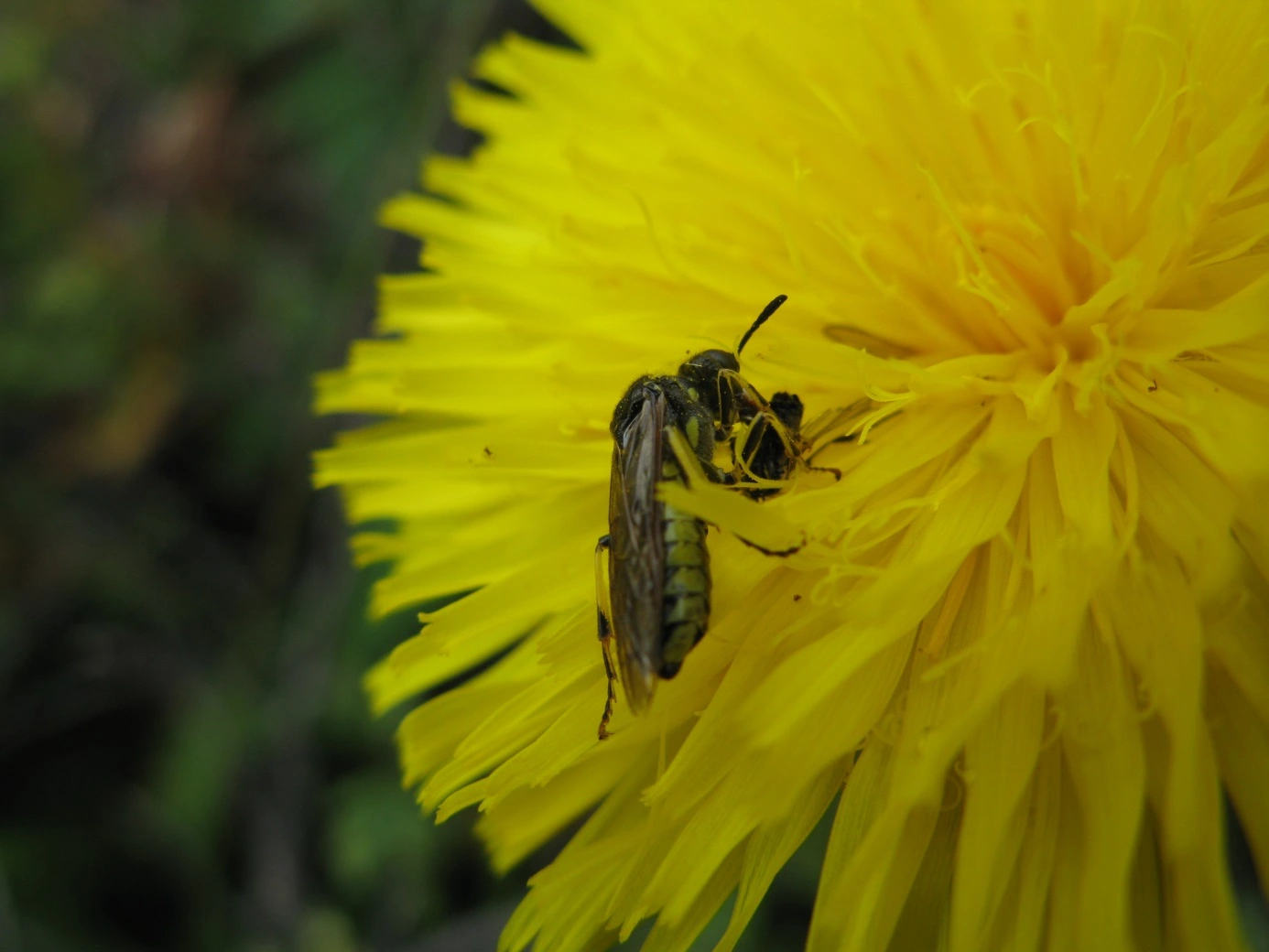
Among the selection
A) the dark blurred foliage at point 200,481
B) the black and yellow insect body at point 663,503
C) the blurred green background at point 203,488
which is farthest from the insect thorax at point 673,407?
the dark blurred foliage at point 200,481

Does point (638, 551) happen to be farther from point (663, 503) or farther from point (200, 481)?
point (200, 481)

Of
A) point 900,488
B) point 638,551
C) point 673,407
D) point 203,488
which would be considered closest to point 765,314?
point 673,407

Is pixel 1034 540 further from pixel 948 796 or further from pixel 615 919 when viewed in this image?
pixel 615 919

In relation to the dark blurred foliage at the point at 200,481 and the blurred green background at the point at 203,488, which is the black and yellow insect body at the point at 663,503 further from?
the dark blurred foliage at the point at 200,481

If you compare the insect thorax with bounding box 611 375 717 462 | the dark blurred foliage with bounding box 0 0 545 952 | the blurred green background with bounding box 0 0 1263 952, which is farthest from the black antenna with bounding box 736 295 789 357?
the dark blurred foliage with bounding box 0 0 545 952

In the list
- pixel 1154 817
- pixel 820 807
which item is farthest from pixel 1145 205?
pixel 820 807
